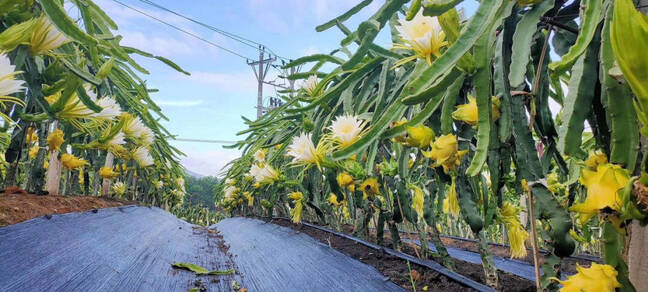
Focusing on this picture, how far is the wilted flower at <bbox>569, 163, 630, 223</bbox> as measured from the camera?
0.89 feet

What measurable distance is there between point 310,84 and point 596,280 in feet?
4.18

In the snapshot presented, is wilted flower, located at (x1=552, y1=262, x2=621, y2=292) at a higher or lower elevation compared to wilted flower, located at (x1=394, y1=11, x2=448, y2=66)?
lower

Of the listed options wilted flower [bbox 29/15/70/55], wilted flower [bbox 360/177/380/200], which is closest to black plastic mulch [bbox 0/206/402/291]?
wilted flower [bbox 360/177/380/200]

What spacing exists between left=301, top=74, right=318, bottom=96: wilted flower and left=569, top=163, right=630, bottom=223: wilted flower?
1226 mm

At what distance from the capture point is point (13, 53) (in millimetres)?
713

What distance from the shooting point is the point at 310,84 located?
1477mm

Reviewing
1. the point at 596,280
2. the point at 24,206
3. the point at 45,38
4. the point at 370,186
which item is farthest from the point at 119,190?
the point at 596,280

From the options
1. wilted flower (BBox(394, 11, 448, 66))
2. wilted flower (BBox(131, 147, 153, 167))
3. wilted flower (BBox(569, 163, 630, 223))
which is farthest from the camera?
wilted flower (BBox(131, 147, 153, 167))

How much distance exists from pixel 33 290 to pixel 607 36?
949mm

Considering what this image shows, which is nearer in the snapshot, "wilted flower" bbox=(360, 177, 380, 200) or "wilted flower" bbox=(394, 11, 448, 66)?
"wilted flower" bbox=(394, 11, 448, 66)

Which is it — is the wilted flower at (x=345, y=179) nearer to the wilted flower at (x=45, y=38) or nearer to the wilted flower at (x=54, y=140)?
the wilted flower at (x=45, y=38)

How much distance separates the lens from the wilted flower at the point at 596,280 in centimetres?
29

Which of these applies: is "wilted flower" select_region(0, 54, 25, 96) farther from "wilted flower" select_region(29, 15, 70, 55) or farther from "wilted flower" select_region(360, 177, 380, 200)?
"wilted flower" select_region(360, 177, 380, 200)

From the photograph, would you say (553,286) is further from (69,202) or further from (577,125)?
(69,202)
